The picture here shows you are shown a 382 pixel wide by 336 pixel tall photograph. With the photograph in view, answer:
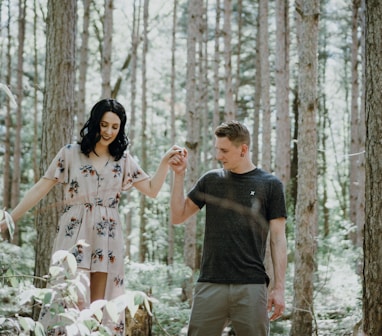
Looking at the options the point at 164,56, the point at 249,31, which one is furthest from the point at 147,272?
the point at 164,56

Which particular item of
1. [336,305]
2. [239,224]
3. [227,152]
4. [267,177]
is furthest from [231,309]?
[336,305]

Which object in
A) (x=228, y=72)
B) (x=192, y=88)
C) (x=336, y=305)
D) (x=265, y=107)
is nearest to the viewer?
(x=336, y=305)

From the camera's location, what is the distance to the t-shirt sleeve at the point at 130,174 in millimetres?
4359

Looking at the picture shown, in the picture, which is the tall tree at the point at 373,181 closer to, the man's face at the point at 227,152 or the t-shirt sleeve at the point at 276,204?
the t-shirt sleeve at the point at 276,204

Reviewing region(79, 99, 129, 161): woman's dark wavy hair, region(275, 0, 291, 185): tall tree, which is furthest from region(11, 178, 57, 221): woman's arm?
region(275, 0, 291, 185): tall tree

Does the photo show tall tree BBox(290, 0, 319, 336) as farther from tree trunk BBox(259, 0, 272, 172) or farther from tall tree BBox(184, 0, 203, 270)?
tree trunk BBox(259, 0, 272, 172)

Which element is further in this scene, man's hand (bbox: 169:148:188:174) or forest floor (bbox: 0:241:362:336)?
forest floor (bbox: 0:241:362:336)

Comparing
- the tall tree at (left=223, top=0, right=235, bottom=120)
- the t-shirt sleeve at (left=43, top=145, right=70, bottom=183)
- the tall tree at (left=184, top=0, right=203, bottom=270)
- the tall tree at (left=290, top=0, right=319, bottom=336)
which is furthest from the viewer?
the tall tree at (left=223, top=0, right=235, bottom=120)

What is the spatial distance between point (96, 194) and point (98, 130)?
462mm

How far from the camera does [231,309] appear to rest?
3764 mm

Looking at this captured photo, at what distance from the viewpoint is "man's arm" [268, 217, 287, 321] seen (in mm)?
3781

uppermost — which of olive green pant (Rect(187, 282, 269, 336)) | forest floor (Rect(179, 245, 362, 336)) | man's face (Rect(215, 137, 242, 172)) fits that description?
man's face (Rect(215, 137, 242, 172))

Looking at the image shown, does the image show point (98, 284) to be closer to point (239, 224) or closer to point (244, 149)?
point (239, 224)

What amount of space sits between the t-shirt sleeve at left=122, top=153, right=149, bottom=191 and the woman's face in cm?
24
